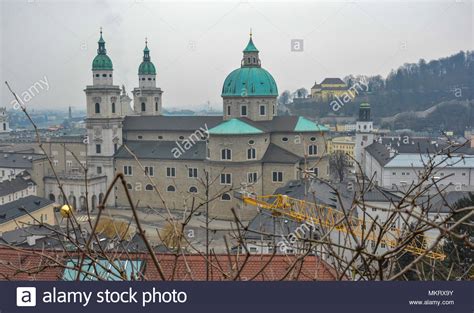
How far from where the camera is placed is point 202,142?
19703mm

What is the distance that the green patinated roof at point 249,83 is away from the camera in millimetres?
19828

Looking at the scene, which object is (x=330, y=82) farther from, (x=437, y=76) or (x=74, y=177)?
(x=74, y=177)

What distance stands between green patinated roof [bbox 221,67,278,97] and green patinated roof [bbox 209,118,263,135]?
6.92 ft

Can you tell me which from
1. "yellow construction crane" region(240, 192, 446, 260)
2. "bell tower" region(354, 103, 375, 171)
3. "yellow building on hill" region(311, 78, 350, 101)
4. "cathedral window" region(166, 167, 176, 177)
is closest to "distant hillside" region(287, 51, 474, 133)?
"yellow building on hill" region(311, 78, 350, 101)

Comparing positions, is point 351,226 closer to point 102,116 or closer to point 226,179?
point 226,179

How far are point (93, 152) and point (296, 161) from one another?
8.38m

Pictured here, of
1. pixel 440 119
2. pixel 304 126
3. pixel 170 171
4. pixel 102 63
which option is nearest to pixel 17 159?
pixel 102 63

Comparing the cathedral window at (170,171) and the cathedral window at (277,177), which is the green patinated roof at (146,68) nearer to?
the cathedral window at (170,171)

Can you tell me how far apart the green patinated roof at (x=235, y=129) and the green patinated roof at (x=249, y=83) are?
2.11 metres

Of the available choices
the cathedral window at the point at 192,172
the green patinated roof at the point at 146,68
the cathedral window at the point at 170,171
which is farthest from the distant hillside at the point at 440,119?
the green patinated roof at the point at 146,68

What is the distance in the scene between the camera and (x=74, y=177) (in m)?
19.3

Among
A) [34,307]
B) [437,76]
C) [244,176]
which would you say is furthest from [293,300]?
[437,76]

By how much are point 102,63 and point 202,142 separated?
504 centimetres

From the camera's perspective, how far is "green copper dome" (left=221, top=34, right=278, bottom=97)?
65.1 ft
